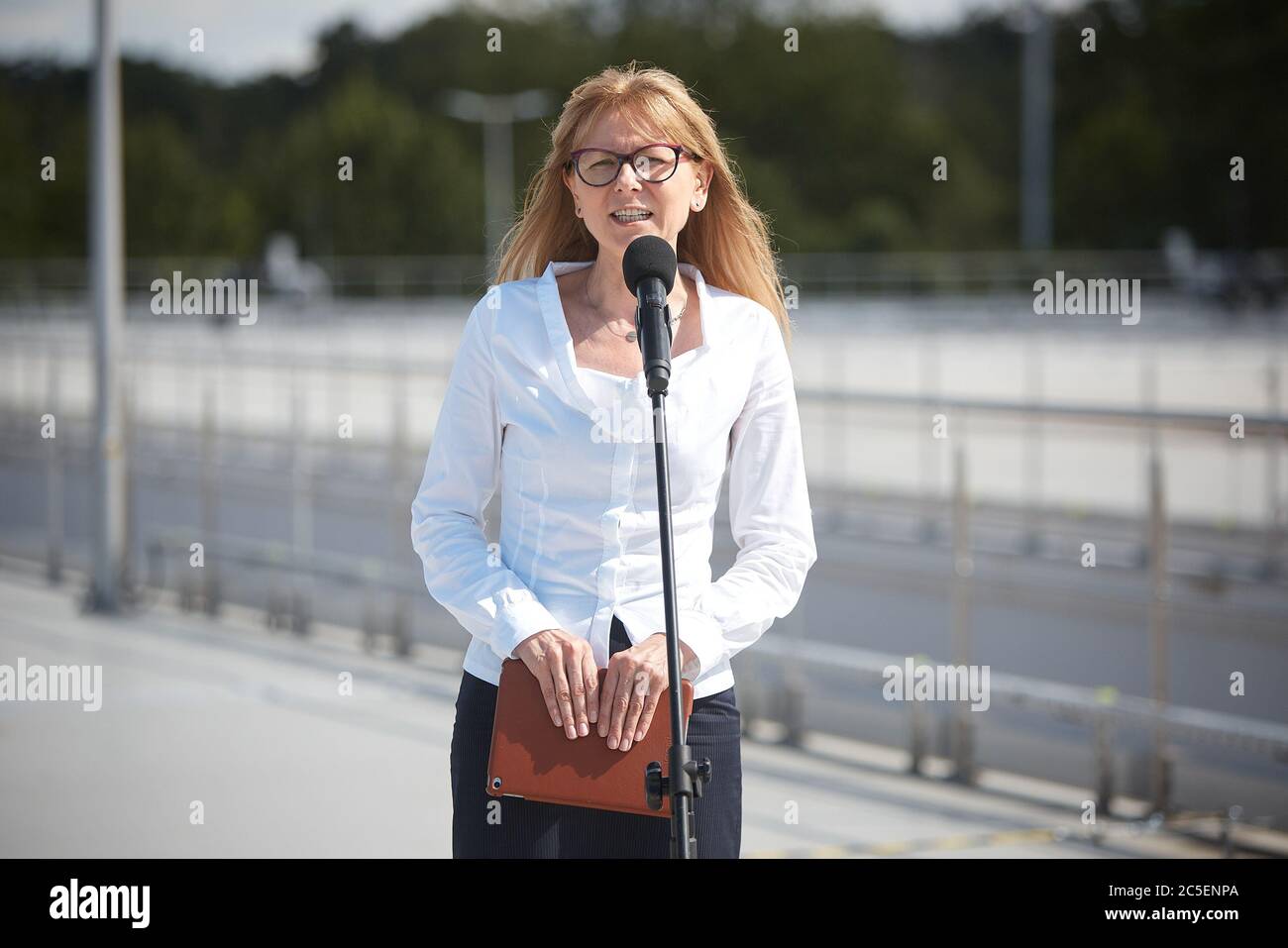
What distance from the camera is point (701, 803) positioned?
7.72 ft

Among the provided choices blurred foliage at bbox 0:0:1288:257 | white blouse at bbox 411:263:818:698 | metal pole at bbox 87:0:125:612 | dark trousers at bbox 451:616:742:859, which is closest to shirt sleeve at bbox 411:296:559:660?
white blouse at bbox 411:263:818:698

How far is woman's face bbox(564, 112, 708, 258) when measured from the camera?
7.92ft

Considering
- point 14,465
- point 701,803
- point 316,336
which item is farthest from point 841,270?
point 701,803

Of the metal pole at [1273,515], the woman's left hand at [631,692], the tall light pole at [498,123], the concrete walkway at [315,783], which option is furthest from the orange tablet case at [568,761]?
the tall light pole at [498,123]

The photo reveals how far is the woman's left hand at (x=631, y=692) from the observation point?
7.39 feet

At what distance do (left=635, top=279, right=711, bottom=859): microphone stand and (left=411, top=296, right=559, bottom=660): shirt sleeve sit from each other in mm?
252

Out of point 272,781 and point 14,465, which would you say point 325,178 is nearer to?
point 14,465

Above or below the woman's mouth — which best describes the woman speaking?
below

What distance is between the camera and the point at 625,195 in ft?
7.91

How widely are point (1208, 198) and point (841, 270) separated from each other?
22.4 m

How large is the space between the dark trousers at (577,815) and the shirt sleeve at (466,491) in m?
0.13

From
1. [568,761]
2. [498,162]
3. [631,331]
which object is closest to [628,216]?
[631,331]

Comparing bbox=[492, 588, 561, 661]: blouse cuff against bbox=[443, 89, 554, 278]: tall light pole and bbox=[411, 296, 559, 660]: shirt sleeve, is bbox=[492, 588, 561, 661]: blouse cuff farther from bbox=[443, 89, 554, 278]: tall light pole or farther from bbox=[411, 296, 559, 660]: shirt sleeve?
bbox=[443, 89, 554, 278]: tall light pole
